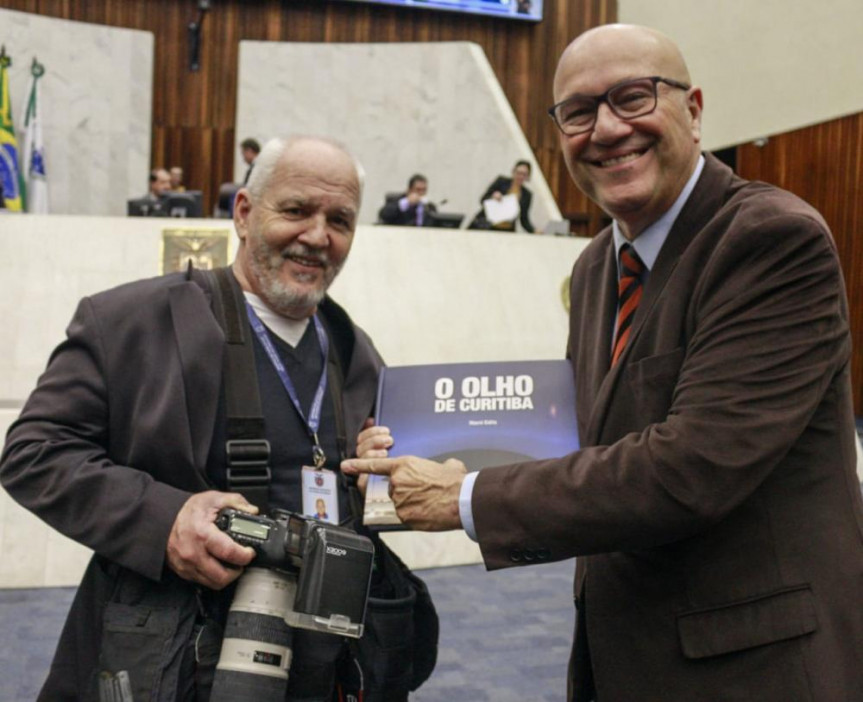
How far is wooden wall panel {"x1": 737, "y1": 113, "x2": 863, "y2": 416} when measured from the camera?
38.7 ft

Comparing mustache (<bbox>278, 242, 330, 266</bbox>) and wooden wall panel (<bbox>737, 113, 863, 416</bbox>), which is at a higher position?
wooden wall panel (<bbox>737, 113, 863, 416</bbox>)

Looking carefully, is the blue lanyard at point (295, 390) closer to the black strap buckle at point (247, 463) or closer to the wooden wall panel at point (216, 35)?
the black strap buckle at point (247, 463)

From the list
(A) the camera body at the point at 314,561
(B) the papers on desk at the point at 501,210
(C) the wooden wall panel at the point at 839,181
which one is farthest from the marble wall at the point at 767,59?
(A) the camera body at the point at 314,561

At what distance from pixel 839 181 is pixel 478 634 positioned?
30.1 feet

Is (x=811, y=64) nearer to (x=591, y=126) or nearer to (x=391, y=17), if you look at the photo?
(x=391, y=17)

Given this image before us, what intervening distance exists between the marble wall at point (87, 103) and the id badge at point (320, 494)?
1128 centimetres

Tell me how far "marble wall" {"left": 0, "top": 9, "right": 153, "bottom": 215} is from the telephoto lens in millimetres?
11550

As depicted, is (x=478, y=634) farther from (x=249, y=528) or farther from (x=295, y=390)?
(x=249, y=528)

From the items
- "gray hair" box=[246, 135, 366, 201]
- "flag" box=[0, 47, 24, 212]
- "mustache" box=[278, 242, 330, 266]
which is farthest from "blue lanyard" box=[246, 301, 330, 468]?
"flag" box=[0, 47, 24, 212]

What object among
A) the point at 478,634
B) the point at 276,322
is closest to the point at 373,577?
the point at 276,322

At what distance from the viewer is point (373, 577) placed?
203 cm

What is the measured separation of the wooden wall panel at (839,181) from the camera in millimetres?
11805

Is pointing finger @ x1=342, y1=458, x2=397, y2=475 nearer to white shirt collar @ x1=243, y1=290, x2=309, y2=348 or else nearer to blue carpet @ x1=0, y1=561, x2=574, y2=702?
white shirt collar @ x1=243, y1=290, x2=309, y2=348

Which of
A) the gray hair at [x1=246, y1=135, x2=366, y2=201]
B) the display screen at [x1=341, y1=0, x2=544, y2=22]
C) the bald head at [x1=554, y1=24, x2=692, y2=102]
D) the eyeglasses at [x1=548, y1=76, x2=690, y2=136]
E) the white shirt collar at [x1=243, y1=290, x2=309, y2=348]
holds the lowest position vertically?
the white shirt collar at [x1=243, y1=290, x2=309, y2=348]
